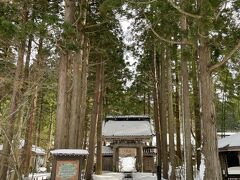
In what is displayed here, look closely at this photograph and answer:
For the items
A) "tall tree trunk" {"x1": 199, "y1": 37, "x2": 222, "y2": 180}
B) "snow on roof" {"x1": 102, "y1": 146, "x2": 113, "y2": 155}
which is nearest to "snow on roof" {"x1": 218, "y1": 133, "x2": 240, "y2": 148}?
"tall tree trunk" {"x1": 199, "y1": 37, "x2": 222, "y2": 180}

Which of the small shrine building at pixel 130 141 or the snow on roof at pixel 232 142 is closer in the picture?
the snow on roof at pixel 232 142

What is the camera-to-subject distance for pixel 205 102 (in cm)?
759

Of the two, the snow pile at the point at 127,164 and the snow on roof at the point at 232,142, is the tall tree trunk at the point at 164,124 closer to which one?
Answer: the snow on roof at the point at 232,142

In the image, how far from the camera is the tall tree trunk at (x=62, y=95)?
1002 cm

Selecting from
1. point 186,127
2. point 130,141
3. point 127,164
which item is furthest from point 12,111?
point 127,164

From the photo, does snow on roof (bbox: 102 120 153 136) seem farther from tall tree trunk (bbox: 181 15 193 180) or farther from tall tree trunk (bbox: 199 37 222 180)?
tall tree trunk (bbox: 199 37 222 180)

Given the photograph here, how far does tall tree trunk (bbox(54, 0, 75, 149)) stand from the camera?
1002cm

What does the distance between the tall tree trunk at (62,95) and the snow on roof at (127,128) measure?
1342cm

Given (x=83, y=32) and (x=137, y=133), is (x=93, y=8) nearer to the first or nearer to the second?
(x=83, y=32)

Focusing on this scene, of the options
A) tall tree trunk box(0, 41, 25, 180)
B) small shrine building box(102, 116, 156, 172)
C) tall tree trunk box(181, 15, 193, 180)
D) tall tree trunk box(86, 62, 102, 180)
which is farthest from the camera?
small shrine building box(102, 116, 156, 172)

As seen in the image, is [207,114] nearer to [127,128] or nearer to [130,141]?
[130,141]

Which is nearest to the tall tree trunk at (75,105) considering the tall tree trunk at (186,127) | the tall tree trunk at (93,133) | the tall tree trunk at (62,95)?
the tall tree trunk at (62,95)

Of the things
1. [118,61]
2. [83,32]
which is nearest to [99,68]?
[118,61]

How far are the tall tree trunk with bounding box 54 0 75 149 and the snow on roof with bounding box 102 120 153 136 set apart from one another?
13.4 meters
